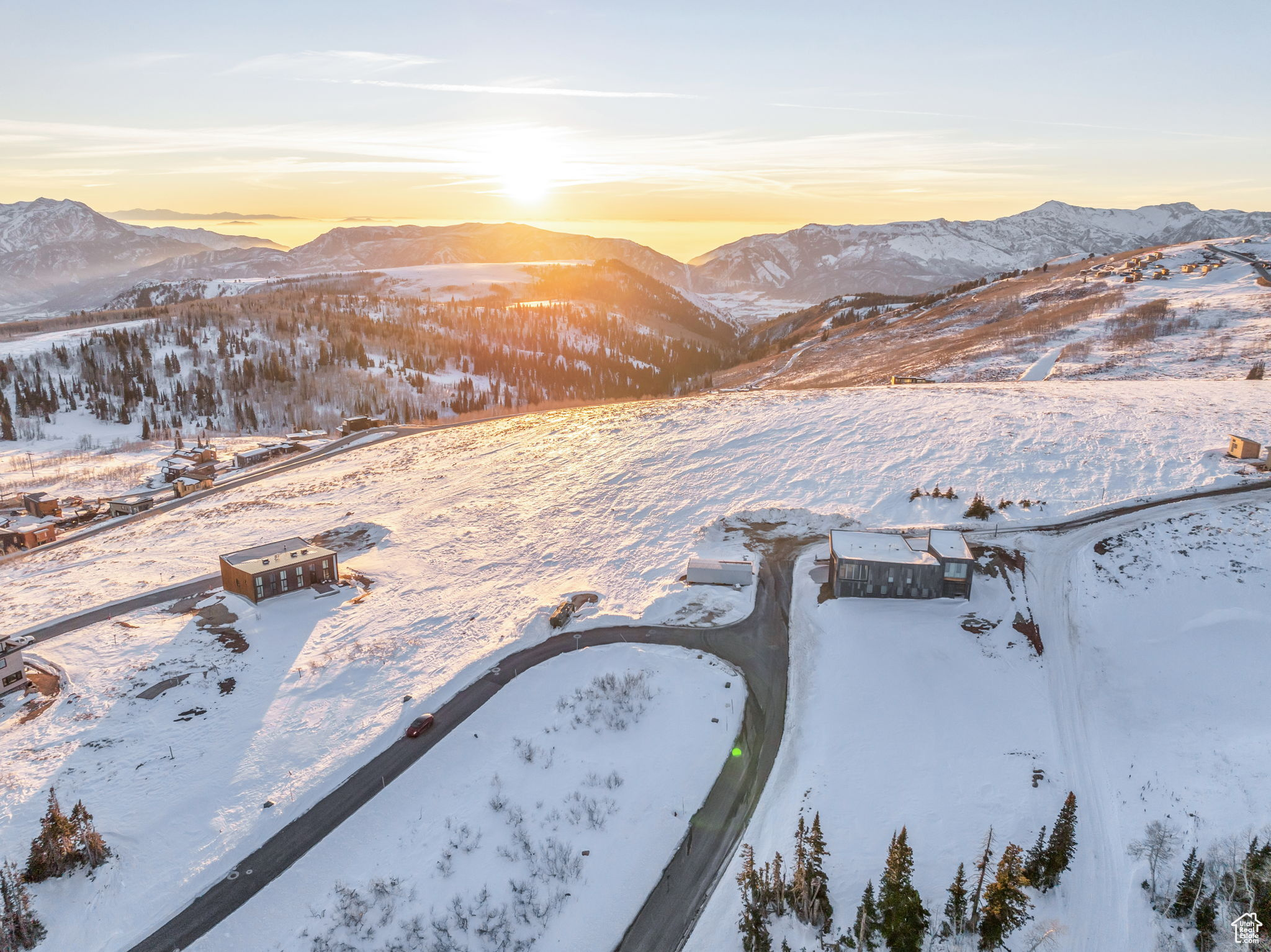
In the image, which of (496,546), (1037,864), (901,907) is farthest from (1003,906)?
(496,546)

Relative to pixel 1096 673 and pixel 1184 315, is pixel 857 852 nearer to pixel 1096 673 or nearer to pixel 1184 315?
pixel 1096 673

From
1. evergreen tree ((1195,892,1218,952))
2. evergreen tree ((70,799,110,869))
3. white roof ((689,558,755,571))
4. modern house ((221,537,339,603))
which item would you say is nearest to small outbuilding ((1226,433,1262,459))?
white roof ((689,558,755,571))

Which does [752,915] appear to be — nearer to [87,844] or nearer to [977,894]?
[977,894]

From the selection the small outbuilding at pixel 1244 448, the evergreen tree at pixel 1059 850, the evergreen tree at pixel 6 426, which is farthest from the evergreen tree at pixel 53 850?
the evergreen tree at pixel 6 426

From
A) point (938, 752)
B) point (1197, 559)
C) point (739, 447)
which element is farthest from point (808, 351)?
point (938, 752)

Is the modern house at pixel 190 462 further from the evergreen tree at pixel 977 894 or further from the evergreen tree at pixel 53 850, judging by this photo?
the evergreen tree at pixel 977 894

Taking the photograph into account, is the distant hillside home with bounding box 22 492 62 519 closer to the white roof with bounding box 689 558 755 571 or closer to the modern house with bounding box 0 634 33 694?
the modern house with bounding box 0 634 33 694
